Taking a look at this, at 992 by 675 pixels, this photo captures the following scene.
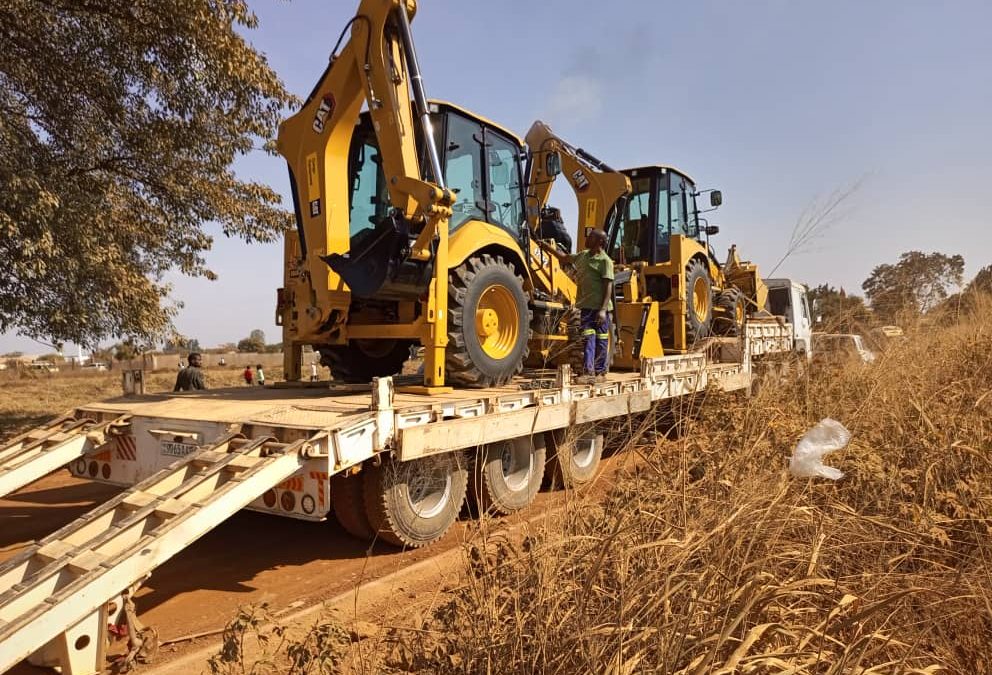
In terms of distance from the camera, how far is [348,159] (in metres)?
5.88

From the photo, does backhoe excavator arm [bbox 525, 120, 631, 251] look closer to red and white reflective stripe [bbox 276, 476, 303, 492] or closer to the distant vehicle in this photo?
the distant vehicle

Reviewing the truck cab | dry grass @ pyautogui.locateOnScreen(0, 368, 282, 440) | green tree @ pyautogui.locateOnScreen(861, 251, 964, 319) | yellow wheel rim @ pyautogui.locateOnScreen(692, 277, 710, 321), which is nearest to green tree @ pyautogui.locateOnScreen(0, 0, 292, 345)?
dry grass @ pyautogui.locateOnScreen(0, 368, 282, 440)

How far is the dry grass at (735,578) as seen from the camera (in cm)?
201

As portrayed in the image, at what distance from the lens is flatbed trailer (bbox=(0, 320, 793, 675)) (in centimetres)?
258

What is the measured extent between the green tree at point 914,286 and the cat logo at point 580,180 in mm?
4054

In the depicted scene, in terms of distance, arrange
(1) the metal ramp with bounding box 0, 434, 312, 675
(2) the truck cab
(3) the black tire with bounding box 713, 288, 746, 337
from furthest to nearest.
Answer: (2) the truck cab → (3) the black tire with bounding box 713, 288, 746, 337 → (1) the metal ramp with bounding box 0, 434, 312, 675

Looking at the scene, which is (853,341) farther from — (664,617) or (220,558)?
Result: (220,558)

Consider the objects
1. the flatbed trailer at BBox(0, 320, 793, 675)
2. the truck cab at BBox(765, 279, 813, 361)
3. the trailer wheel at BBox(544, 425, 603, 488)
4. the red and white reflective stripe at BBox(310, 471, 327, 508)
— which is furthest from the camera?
the truck cab at BBox(765, 279, 813, 361)

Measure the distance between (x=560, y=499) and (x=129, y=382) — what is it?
177 inches

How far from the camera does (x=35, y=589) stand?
2.48 metres

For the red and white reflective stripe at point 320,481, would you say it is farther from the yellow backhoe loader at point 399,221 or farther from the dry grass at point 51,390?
the dry grass at point 51,390

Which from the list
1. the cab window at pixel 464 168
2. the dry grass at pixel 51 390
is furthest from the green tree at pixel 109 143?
the cab window at pixel 464 168

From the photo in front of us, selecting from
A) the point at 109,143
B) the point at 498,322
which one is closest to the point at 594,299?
the point at 498,322

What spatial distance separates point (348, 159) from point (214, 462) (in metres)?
3.40
